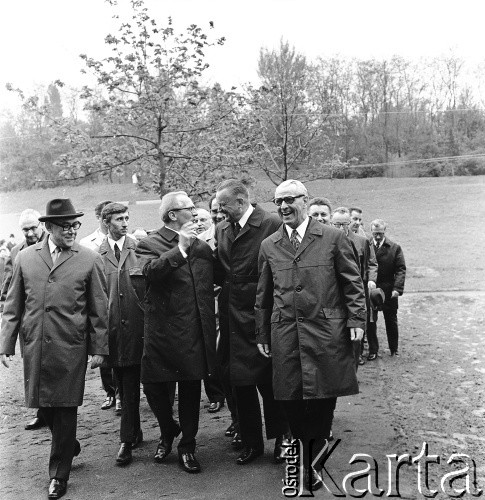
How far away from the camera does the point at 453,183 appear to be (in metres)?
40.2

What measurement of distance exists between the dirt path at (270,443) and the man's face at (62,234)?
5.94 feet

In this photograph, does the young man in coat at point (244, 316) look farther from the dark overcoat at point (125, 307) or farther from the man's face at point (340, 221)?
the man's face at point (340, 221)

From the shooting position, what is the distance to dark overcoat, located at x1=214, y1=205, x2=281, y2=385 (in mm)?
5344

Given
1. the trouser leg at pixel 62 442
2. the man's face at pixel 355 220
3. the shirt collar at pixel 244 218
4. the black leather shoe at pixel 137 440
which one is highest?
the shirt collar at pixel 244 218

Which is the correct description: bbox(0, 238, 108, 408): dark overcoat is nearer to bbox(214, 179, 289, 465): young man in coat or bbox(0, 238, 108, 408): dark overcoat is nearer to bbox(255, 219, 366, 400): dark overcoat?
bbox(214, 179, 289, 465): young man in coat

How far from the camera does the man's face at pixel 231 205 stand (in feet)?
18.0

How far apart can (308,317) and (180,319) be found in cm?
107

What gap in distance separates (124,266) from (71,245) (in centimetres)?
84

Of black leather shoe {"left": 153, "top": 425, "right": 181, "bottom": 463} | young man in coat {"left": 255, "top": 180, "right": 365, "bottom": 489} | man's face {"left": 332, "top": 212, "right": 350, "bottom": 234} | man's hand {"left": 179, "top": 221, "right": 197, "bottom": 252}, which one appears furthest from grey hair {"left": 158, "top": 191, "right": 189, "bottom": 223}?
man's face {"left": 332, "top": 212, "right": 350, "bottom": 234}

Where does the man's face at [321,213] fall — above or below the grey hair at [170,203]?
below

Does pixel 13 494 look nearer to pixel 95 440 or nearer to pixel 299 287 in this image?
pixel 95 440

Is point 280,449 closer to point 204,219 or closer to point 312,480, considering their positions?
point 312,480

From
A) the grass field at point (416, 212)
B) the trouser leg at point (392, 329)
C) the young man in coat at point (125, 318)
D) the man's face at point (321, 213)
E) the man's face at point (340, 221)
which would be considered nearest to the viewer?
the young man in coat at point (125, 318)

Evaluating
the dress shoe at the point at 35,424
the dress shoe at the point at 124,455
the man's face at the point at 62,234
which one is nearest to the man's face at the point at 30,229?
the dress shoe at the point at 35,424
